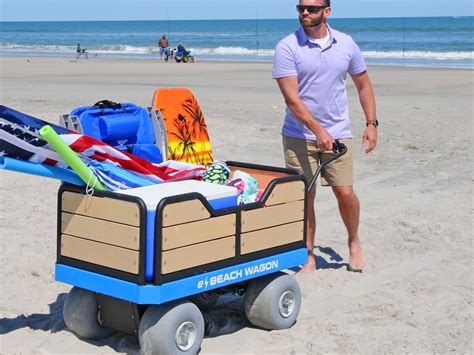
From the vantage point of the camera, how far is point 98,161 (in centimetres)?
477

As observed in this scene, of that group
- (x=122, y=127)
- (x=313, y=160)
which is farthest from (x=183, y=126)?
(x=313, y=160)

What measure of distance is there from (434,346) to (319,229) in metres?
2.68

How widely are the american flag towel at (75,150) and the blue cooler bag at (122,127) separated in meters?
0.54

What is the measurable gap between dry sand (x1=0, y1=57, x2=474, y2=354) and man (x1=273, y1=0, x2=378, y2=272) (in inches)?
29.7

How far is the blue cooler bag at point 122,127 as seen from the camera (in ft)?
18.4

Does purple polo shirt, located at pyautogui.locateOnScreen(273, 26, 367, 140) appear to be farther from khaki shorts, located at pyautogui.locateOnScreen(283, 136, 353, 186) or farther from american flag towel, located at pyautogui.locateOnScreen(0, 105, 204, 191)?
american flag towel, located at pyautogui.locateOnScreen(0, 105, 204, 191)

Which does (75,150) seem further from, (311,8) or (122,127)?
(311,8)

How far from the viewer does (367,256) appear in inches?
265

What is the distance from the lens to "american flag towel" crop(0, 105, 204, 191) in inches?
174

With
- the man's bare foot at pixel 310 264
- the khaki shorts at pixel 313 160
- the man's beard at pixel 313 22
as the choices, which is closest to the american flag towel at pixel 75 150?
the khaki shorts at pixel 313 160

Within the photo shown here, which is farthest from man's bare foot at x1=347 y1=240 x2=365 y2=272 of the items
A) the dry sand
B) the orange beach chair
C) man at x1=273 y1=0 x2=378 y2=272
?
the orange beach chair

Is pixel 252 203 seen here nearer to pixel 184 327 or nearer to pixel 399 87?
Answer: pixel 184 327

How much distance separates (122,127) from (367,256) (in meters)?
2.21

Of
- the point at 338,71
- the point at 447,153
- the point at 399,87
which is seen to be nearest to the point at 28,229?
the point at 338,71
